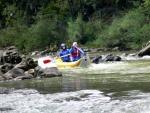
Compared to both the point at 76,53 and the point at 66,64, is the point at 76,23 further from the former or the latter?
the point at 66,64

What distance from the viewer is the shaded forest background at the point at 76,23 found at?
96.9 ft

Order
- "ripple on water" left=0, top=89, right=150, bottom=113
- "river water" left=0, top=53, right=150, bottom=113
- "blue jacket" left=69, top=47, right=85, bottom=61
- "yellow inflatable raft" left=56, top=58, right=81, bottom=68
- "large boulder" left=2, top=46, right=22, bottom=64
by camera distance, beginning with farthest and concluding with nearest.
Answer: "blue jacket" left=69, top=47, right=85, bottom=61
"large boulder" left=2, top=46, right=22, bottom=64
"yellow inflatable raft" left=56, top=58, right=81, bottom=68
"river water" left=0, top=53, right=150, bottom=113
"ripple on water" left=0, top=89, right=150, bottom=113

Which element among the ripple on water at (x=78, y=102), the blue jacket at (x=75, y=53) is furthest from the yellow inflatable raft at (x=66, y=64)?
the ripple on water at (x=78, y=102)

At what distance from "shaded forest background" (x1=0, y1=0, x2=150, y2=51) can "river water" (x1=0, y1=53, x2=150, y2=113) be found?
17099 mm

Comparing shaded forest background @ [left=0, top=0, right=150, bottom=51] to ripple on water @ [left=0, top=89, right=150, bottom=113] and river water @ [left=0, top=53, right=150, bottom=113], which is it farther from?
ripple on water @ [left=0, top=89, right=150, bottom=113]

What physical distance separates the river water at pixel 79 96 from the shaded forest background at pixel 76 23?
56.1 feet

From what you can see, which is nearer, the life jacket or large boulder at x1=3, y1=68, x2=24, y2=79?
large boulder at x1=3, y1=68, x2=24, y2=79

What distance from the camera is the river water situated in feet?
23.3

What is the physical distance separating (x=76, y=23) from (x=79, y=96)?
2587 centimetres

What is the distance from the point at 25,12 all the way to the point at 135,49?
2199cm

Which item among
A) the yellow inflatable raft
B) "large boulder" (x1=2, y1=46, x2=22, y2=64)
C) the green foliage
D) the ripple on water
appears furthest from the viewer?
the green foliage

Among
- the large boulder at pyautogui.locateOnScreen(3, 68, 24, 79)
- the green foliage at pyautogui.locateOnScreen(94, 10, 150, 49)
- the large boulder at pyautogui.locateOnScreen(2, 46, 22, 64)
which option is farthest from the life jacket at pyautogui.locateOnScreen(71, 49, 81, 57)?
the green foliage at pyautogui.locateOnScreen(94, 10, 150, 49)

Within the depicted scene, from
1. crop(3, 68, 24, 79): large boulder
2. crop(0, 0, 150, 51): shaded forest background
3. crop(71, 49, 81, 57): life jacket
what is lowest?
crop(3, 68, 24, 79): large boulder

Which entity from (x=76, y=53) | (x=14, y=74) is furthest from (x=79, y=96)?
(x=76, y=53)
